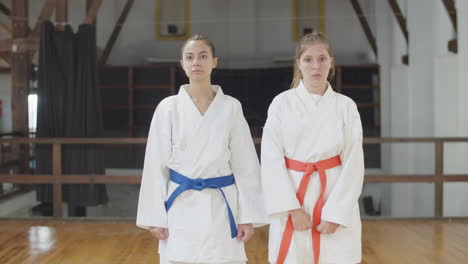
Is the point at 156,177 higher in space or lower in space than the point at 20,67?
lower

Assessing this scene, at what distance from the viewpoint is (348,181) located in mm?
1467

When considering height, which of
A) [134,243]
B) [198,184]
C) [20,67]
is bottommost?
[134,243]

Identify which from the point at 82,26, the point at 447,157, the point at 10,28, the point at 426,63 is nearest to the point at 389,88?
the point at 426,63

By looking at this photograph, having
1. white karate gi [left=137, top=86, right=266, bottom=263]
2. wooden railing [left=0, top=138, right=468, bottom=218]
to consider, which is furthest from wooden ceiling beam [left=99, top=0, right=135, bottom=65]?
white karate gi [left=137, top=86, right=266, bottom=263]

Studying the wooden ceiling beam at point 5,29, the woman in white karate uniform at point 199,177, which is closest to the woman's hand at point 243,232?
the woman in white karate uniform at point 199,177

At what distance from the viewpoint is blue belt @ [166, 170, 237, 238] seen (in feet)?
4.91

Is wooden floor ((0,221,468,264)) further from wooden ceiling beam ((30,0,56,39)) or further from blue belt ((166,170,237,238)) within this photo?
wooden ceiling beam ((30,0,56,39))

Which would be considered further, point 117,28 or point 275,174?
point 117,28

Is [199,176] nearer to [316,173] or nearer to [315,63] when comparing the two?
[316,173]

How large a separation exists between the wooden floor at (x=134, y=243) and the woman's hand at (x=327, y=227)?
1.26m

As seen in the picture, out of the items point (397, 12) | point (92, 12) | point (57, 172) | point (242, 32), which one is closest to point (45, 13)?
point (92, 12)

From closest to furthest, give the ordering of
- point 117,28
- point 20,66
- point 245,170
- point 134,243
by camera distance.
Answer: point 245,170
point 134,243
point 117,28
point 20,66

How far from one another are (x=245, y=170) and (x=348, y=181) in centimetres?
32

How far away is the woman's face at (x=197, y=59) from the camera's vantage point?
1.51m
